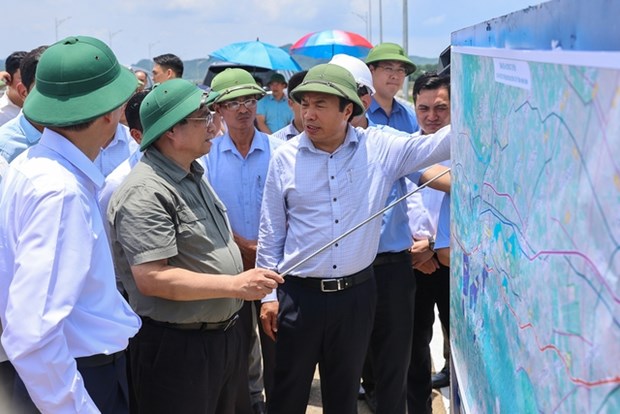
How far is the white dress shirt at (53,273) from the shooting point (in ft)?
6.09

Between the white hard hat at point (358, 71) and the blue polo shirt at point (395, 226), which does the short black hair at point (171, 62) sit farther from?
the blue polo shirt at point (395, 226)

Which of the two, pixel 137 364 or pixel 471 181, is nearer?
pixel 471 181

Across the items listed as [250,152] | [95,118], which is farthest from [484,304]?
[250,152]

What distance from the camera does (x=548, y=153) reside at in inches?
42.3

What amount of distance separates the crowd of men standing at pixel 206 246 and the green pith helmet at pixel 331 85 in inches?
0.5

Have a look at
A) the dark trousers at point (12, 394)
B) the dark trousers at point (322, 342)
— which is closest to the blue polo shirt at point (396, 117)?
the dark trousers at point (322, 342)

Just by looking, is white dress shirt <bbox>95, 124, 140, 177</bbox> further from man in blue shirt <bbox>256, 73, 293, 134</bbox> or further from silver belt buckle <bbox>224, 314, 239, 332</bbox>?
man in blue shirt <bbox>256, 73, 293, 134</bbox>

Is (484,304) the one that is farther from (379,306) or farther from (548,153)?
(379,306)

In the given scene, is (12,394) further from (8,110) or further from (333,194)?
(8,110)

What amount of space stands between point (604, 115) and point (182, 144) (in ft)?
7.35

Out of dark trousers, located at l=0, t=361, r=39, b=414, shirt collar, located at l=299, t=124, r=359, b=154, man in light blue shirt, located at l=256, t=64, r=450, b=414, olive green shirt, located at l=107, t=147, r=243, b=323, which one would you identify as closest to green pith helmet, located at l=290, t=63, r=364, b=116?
man in light blue shirt, located at l=256, t=64, r=450, b=414

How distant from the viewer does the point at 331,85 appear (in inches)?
126

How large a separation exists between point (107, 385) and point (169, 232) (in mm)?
641

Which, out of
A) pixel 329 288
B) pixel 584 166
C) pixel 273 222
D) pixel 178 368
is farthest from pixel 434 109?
pixel 584 166
